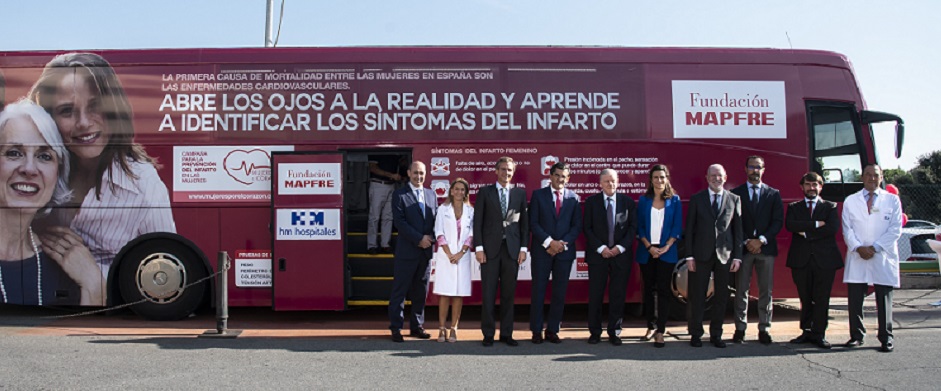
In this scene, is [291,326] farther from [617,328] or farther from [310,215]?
[617,328]

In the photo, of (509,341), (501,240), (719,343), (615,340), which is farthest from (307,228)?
(719,343)

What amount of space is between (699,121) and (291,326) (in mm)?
5448

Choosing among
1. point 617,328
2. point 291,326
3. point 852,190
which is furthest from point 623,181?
point 291,326

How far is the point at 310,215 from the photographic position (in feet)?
26.2

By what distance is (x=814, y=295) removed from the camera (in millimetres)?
7094

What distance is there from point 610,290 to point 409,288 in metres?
2.14

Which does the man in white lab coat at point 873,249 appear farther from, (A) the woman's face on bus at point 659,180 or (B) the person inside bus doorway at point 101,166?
(B) the person inside bus doorway at point 101,166

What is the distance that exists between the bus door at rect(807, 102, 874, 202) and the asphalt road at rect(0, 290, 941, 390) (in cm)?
170

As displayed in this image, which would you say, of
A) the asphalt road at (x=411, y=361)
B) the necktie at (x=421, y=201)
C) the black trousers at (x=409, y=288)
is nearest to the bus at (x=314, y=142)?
the asphalt road at (x=411, y=361)

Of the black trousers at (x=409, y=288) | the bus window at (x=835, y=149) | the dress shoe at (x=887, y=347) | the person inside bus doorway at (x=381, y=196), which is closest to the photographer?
the dress shoe at (x=887, y=347)

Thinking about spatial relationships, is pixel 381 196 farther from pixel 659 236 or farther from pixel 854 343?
pixel 854 343

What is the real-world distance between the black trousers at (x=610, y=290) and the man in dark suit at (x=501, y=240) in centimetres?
79

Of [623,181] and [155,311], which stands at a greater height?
[623,181]

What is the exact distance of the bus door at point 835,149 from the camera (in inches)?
330
